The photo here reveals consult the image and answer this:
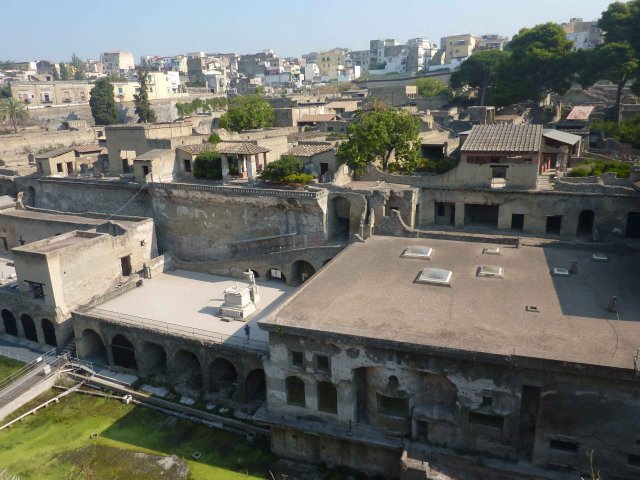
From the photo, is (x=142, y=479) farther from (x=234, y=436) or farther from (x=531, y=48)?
(x=531, y=48)

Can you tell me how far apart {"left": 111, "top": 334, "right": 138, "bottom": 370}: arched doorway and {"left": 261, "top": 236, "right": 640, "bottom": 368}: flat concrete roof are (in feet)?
38.5

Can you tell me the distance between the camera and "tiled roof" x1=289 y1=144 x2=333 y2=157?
137 feet

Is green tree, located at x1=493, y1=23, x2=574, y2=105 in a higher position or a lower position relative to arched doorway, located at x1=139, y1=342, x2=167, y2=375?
higher

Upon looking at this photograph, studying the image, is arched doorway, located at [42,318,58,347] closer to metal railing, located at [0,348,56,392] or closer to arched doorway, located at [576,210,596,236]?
metal railing, located at [0,348,56,392]

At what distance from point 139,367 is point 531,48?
163 feet

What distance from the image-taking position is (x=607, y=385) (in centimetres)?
1800

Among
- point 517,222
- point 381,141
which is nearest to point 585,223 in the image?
point 517,222

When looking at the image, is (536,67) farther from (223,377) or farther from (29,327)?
(29,327)

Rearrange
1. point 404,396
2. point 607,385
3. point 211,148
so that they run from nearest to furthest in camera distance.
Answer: point 607,385, point 404,396, point 211,148

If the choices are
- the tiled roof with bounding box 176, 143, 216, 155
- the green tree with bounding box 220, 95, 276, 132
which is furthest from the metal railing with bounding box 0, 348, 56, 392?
the green tree with bounding box 220, 95, 276, 132

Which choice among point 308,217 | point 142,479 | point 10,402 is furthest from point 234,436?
point 308,217

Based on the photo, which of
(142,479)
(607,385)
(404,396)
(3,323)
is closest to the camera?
(607,385)

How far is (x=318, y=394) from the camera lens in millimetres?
22547

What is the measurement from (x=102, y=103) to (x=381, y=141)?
69.5m
